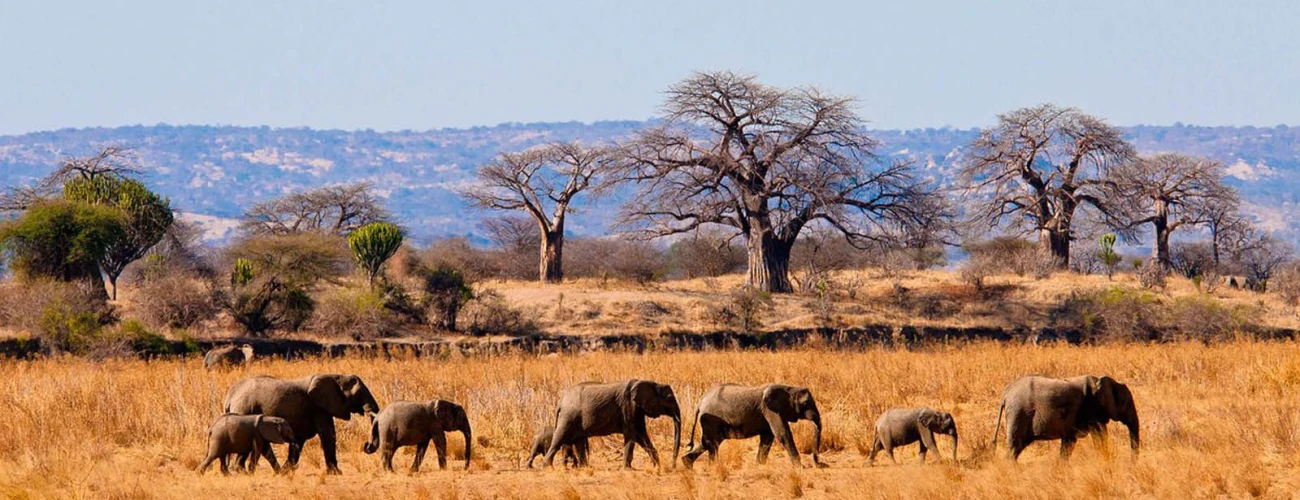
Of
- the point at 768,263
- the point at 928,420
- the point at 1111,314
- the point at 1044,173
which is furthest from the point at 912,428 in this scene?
the point at 1044,173

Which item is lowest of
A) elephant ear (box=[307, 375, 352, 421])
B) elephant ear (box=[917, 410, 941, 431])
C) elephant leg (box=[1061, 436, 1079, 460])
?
elephant leg (box=[1061, 436, 1079, 460])

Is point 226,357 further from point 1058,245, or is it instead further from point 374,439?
point 1058,245

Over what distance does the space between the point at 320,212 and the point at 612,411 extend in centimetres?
5455

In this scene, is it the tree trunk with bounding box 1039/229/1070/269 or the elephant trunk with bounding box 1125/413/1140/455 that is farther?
the tree trunk with bounding box 1039/229/1070/269

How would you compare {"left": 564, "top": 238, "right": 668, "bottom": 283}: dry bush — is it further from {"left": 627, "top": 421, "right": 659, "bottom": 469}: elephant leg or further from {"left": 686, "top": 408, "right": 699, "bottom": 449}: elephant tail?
{"left": 627, "top": 421, "right": 659, "bottom": 469}: elephant leg

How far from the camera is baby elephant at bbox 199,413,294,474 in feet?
43.3

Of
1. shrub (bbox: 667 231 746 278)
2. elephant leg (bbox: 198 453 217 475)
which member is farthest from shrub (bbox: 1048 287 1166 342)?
elephant leg (bbox: 198 453 217 475)

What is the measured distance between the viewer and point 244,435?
1319cm

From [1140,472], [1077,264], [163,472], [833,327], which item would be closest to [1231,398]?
[1140,472]

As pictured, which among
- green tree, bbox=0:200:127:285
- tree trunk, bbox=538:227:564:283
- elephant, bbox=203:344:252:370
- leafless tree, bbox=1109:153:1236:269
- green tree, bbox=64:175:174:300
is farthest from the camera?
tree trunk, bbox=538:227:564:283

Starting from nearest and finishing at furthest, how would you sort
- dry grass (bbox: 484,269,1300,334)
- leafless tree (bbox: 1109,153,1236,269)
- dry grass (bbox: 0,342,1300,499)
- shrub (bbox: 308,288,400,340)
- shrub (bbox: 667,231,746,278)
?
dry grass (bbox: 0,342,1300,499) < shrub (bbox: 308,288,400,340) < dry grass (bbox: 484,269,1300,334) < leafless tree (bbox: 1109,153,1236,269) < shrub (bbox: 667,231,746,278)

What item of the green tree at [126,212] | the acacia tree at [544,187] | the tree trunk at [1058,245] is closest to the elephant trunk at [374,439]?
the green tree at [126,212]

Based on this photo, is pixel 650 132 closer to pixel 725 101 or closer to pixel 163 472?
pixel 725 101

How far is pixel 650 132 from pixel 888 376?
25707 millimetres
